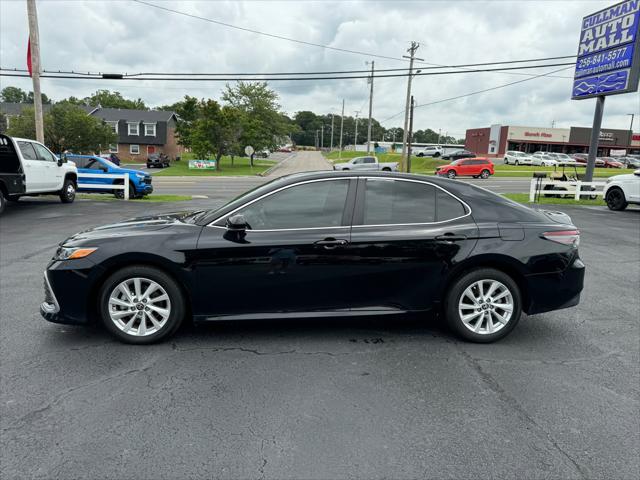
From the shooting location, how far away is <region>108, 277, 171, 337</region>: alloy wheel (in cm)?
410

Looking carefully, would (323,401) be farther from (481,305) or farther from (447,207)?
(447,207)

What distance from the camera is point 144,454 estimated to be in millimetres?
2686

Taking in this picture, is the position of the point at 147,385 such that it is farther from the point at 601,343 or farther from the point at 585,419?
the point at 601,343

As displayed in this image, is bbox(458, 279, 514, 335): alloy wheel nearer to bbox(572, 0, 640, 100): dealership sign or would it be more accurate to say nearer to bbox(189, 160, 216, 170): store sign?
bbox(572, 0, 640, 100): dealership sign

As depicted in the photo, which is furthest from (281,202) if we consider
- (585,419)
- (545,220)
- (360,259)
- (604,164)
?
(604,164)

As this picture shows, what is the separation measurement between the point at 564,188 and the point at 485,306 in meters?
18.0

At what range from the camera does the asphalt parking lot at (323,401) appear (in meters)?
2.64

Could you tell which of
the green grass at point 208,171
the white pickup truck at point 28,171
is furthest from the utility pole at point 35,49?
the green grass at point 208,171

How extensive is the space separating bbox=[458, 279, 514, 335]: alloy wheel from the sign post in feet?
58.0

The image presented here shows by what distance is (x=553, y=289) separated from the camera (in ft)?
14.5

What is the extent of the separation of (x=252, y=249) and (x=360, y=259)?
987mm

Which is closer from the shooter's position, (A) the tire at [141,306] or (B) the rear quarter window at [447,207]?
(A) the tire at [141,306]

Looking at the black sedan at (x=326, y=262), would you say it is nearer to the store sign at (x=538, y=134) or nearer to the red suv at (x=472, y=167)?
the red suv at (x=472, y=167)

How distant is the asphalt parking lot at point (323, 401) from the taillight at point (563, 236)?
997 mm
